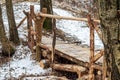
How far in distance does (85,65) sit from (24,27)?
7408mm

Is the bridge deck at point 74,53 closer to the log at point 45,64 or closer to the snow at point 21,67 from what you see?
the log at point 45,64

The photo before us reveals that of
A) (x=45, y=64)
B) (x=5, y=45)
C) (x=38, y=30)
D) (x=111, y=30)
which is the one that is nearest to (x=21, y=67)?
(x=45, y=64)

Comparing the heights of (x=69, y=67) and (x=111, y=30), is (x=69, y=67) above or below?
below

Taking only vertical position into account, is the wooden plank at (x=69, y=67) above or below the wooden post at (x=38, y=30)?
below

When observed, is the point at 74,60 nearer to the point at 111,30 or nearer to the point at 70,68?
the point at 70,68

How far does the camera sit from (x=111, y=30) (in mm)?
3480

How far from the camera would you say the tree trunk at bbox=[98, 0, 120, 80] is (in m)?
3.46

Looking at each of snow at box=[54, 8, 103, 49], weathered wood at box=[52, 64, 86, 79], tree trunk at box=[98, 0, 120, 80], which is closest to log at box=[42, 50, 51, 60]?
weathered wood at box=[52, 64, 86, 79]

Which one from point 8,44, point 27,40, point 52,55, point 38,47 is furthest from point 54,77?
point 27,40

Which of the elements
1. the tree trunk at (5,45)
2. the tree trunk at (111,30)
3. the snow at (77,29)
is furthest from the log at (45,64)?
the tree trunk at (111,30)

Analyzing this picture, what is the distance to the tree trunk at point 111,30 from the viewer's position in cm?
346

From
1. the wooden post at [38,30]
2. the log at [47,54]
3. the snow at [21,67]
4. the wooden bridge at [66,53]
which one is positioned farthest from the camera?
the wooden post at [38,30]

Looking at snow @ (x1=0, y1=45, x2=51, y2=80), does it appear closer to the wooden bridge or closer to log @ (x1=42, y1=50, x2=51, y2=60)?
the wooden bridge

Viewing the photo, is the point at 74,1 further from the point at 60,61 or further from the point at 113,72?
the point at 113,72
